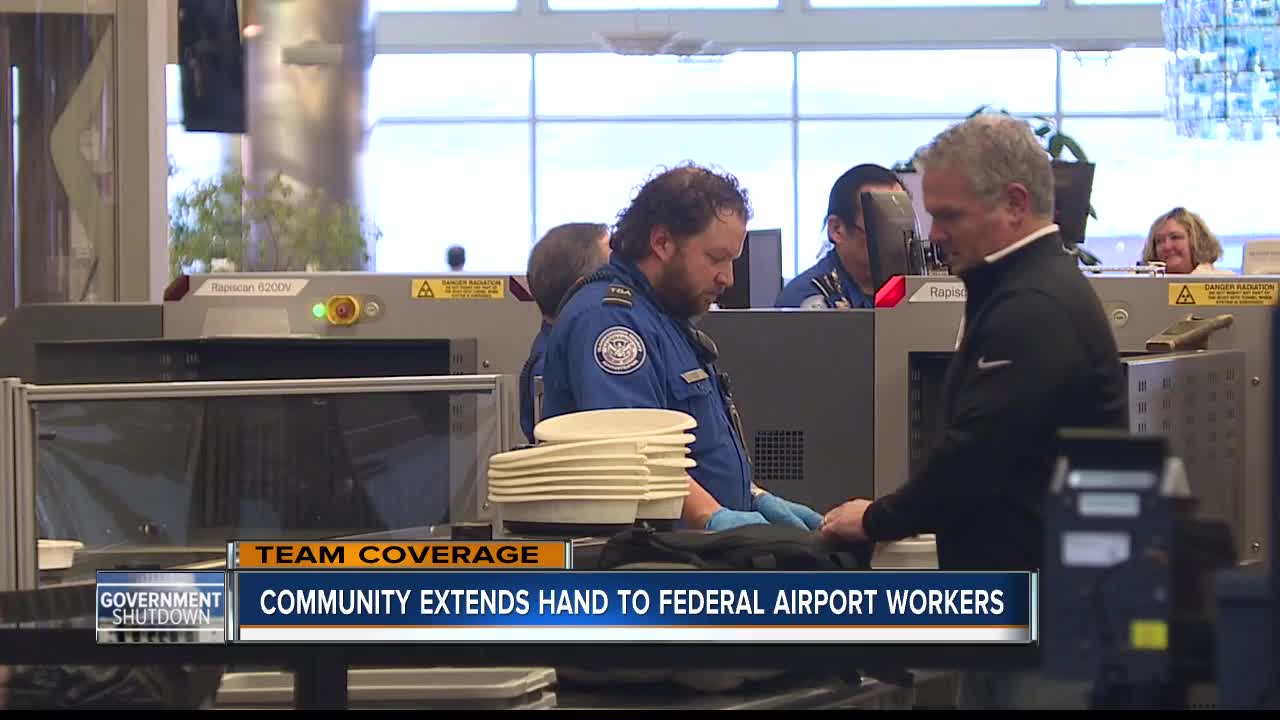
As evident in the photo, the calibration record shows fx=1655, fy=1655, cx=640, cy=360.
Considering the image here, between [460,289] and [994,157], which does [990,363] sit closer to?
[994,157]

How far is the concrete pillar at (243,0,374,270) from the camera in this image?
7180mm

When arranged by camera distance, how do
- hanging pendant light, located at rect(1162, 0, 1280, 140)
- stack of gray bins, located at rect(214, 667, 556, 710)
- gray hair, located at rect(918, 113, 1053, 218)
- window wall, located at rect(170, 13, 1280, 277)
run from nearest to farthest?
stack of gray bins, located at rect(214, 667, 556, 710) < gray hair, located at rect(918, 113, 1053, 218) < hanging pendant light, located at rect(1162, 0, 1280, 140) < window wall, located at rect(170, 13, 1280, 277)

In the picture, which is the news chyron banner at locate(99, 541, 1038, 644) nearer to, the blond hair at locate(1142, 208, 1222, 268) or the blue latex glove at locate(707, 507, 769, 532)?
the blue latex glove at locate(707, 507, 769, 532)

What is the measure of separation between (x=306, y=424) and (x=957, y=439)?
3.90 feet

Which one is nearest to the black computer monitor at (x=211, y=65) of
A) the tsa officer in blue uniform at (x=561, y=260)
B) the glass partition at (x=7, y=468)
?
the tsa officer in blue uniform at (x=561, y=260)

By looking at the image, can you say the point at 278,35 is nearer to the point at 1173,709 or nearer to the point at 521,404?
the point at 521,404

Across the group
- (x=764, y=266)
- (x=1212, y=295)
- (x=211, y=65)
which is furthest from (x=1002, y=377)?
(x=764, y=266)

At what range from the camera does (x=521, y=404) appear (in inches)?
111

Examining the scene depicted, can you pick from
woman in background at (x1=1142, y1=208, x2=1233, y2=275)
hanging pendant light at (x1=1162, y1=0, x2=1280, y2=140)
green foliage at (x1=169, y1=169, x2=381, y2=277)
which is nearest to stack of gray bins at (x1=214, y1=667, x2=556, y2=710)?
green foliage at (x1=169, y1=169, x2=381, y2=277)

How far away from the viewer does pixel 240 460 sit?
2.26 meters

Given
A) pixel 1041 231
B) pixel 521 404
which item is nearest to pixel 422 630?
pixel 1041 231

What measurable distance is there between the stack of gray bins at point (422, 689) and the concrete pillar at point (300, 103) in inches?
235

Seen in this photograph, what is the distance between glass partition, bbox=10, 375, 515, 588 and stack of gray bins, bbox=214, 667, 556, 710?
0.66 m

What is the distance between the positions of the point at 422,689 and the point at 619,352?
1.09 meters
